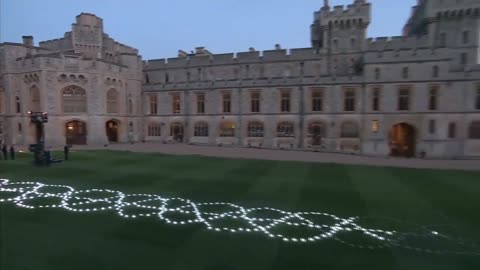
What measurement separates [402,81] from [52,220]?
1349 inches

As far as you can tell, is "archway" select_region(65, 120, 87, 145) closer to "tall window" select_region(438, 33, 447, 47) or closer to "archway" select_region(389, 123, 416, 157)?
"archway" select_region(389, 123, 416, 157)

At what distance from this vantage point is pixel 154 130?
143 ft

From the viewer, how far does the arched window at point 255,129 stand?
3769 centimetres

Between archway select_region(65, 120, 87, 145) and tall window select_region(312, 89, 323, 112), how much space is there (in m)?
31.7

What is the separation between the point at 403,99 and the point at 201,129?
26873 mm

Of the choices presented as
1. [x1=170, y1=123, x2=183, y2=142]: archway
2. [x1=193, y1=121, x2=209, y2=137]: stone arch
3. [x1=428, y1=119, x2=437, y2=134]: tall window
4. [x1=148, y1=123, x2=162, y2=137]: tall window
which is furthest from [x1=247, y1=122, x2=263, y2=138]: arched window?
[x1=428, y1=119, x2=437, y2=134]: tall window

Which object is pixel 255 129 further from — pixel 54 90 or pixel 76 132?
pixel 54 90

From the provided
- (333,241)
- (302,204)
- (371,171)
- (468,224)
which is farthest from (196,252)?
(371,171)

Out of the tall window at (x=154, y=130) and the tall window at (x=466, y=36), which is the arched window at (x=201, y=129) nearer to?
the tall window at (x=154, y=130)

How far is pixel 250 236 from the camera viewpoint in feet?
29.6

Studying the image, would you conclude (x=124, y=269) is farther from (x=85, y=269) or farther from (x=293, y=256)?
(x=293, y=256)

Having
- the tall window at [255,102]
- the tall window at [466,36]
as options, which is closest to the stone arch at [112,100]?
the tall window at [255,102]

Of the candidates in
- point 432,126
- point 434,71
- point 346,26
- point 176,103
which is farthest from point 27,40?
point 432,126

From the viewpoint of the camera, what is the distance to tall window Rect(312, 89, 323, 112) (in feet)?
115
